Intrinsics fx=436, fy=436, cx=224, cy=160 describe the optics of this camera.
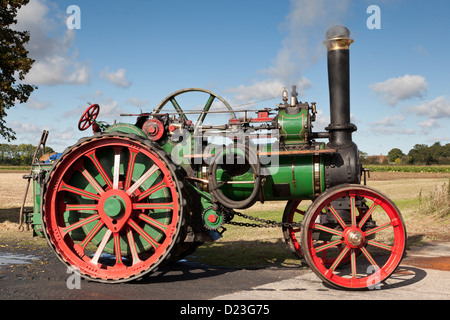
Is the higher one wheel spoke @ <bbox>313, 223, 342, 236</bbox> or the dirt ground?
wheel spoke @ <bbox>313, 223, 342, 236</bbox>

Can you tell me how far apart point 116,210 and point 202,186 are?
1.34 meters

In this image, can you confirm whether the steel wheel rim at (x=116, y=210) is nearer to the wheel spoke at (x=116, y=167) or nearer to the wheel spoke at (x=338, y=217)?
the wheel spoke at (x=116, y=167)

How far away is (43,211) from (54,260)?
199 cm

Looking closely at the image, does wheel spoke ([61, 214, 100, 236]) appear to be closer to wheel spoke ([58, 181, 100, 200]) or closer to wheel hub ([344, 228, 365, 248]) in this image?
wheel spoke ([58, 181, 100, 200])

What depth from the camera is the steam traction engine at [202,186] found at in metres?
5.68

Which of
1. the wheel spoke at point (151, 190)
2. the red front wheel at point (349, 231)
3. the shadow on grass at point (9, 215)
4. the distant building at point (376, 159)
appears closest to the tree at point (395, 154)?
the distant building at point (376, 159)

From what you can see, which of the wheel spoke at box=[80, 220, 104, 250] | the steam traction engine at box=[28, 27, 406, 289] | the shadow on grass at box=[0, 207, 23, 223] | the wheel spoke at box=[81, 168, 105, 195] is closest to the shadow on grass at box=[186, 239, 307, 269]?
the steam traction engine at box=[28, 27, 406, 289]

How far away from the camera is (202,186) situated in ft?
21.4

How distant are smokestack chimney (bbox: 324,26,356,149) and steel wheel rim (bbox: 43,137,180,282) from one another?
7.89 ft

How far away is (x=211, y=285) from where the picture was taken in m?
5.84

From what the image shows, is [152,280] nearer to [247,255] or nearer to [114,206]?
[114,206]

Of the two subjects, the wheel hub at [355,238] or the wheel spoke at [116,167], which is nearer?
the wheel hub at [355,238]

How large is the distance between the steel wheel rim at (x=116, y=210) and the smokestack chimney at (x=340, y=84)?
2404mm

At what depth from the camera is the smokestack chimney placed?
6086mm
